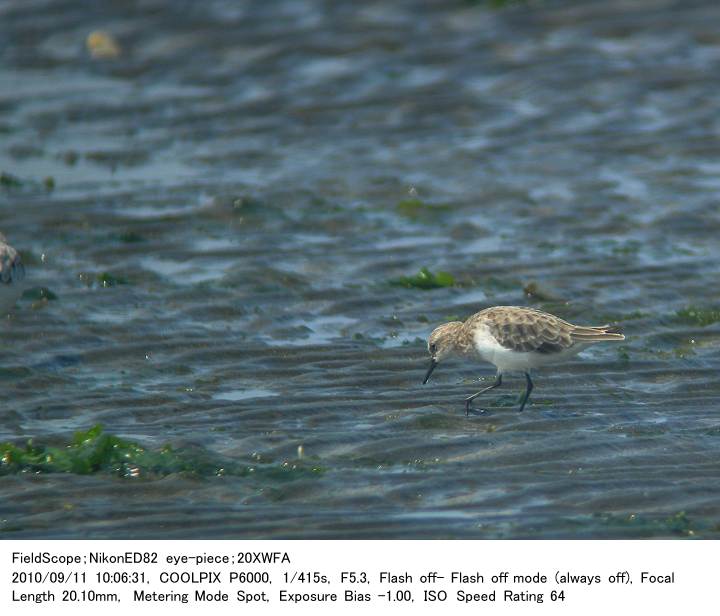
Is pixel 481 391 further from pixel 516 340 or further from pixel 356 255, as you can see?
pixel 356 255

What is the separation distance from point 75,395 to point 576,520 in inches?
164

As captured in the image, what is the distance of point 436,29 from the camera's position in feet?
66.4

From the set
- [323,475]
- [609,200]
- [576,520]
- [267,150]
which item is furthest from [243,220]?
[576,520]

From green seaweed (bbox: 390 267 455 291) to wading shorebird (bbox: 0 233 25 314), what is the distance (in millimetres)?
3274

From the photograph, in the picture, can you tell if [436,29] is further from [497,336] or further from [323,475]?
[323,475]

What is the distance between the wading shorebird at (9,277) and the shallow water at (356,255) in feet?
1.02

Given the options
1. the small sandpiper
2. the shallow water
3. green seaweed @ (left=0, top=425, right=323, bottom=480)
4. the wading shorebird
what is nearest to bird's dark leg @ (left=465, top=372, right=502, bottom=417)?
the small sandpiper

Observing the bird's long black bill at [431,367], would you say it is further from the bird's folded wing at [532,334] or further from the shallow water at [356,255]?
the bird's folded wing at [532,334]

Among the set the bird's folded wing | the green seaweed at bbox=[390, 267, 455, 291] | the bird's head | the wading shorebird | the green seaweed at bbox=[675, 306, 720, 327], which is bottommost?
the green seaweed at bbox=[675, 306, 720, 327]

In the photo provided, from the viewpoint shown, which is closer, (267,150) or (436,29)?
(267,150)

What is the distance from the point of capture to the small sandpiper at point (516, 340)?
9883 mm

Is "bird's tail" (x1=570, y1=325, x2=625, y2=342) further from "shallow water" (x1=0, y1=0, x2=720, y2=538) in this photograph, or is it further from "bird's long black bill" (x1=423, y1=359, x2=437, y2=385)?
"bird's long black bill" (x1=423, y1=359, x2=437, y2=385)

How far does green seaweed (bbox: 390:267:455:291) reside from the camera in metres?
12.7

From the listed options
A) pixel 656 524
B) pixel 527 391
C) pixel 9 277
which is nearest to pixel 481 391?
pixel 527 391
